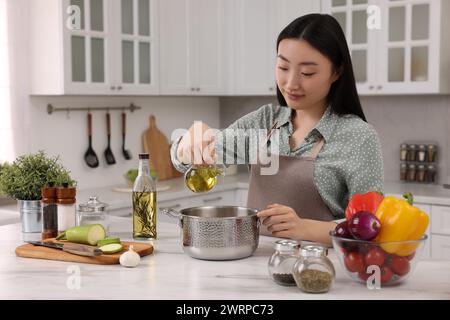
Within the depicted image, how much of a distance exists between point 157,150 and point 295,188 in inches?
98.6

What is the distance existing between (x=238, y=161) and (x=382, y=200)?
0.81 m

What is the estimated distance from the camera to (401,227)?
4.48ft

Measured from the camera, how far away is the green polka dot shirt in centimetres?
190

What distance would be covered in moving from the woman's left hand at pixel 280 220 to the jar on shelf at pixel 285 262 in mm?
252

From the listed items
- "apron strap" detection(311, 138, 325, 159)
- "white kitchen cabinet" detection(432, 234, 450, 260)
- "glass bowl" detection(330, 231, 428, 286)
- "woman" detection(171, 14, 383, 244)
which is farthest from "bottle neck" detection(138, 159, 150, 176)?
"white kitchen cabinet" detection(432, 234, 450, 260)

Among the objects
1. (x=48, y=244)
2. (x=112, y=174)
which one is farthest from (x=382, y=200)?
(x=112, y=174)

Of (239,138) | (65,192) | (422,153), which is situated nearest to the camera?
(65,192)

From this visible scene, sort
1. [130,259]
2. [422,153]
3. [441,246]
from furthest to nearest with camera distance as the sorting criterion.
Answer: [422,153] < [441,246] < [130,259]

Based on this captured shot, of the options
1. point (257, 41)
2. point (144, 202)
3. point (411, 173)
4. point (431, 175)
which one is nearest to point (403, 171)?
point (411, 173)

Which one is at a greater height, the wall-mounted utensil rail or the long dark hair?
the long dark hair

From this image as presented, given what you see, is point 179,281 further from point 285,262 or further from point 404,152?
point 404,152

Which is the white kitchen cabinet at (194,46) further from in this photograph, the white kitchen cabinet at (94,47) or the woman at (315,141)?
the woman at (315,141)

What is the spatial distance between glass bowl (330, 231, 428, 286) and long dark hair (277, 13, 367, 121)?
669 millimetres

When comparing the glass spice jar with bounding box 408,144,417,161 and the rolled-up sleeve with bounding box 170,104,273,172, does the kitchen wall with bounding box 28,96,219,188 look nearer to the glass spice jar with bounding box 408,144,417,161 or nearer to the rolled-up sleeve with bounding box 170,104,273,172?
the glass spice jar with bounding box 408,144,417,161
